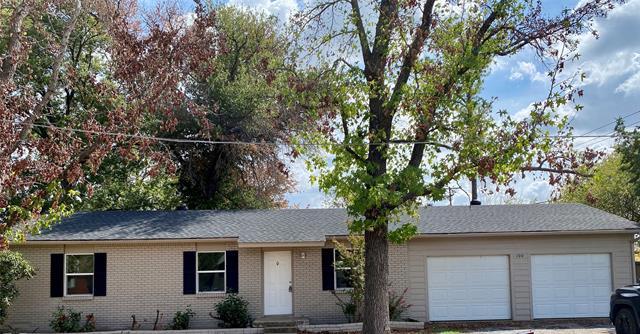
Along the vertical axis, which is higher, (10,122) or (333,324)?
(10,122)

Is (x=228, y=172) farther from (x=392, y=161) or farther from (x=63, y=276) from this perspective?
(x=392, y=161)

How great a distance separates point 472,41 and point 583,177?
3855mm

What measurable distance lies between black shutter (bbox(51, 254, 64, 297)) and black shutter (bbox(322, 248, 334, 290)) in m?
8.17

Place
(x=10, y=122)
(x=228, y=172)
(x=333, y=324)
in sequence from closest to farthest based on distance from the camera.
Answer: (x=10, y=122), (x=333, y=324), (x=228, y=172)

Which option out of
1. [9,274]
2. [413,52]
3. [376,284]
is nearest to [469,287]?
[376,284]

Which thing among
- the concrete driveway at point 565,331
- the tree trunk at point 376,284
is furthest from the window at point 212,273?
the concrete driveway at point 565,331

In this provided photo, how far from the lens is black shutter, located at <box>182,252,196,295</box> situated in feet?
69.9

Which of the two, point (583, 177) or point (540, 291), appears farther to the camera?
point (540, 291)

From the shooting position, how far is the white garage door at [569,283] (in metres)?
21.6

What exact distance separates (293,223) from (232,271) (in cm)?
279

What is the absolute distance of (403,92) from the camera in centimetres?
1515

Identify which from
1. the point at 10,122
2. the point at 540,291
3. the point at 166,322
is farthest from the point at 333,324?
the point at 10,122

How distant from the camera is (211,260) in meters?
21.7

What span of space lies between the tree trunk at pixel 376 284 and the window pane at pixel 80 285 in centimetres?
988
